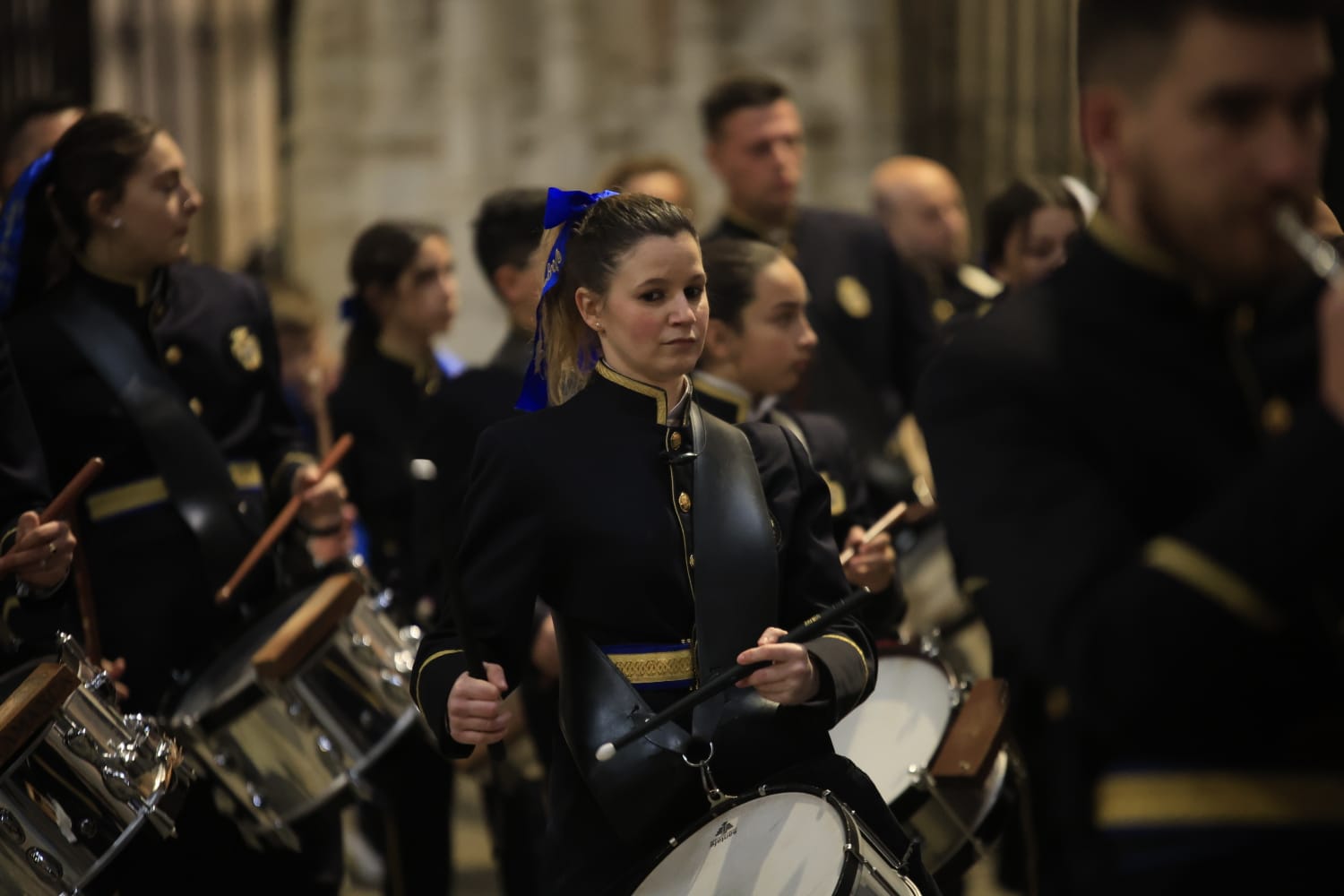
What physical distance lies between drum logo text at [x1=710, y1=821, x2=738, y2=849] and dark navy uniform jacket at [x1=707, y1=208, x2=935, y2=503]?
3131 millimetres

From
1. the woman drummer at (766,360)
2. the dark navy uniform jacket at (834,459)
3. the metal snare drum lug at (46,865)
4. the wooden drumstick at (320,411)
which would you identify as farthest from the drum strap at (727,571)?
the wooden drumstick at (320,411)

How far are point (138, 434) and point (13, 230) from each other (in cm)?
55

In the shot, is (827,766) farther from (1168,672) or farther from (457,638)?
(1168,672)

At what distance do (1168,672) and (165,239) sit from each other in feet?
11.0

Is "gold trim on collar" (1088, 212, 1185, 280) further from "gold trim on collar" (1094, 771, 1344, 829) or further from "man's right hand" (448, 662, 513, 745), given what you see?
"man's right hand" (448, 662, 513, 745)

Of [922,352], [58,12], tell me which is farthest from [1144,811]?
[58,12]

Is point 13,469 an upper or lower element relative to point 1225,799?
lower

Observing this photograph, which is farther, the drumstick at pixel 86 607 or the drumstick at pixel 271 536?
the drumstick at pixel 271 536

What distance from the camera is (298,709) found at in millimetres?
4816

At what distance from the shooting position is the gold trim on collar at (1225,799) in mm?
2369

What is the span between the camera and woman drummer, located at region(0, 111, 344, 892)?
16.3ft

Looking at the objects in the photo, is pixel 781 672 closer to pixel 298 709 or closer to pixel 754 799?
pixel 754 799

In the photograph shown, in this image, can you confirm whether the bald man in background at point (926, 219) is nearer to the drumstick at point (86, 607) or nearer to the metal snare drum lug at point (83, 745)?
the drumstick at point (86, 607)

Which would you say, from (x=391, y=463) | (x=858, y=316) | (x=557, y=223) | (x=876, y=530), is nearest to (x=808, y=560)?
(x=557, y=223)
